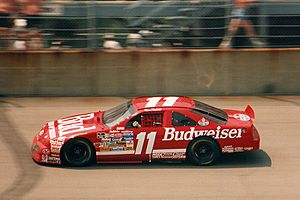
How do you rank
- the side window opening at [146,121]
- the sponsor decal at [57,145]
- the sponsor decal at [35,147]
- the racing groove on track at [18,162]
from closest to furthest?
the racing groove on track at [18,162]
the sponsor decal at [57,145]
the side window opening at [146,121]
the sponsor decal at [35,147]

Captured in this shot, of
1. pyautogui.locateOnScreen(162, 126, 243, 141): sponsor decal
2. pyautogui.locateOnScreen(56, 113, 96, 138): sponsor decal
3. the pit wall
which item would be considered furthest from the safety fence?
pyautogui.locateOnScreen(162, 126, 243, 141): sponsor decal

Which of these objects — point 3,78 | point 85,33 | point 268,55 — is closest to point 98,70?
point 85,33

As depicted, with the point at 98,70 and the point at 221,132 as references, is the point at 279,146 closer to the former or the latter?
the point at 221,132

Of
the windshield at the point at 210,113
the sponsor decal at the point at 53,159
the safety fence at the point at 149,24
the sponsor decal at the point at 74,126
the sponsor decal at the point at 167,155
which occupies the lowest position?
the sponsor decal at the point at 53,159

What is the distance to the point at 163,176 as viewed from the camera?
439 inches

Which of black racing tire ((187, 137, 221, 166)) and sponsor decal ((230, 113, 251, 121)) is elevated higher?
sponsor decal ((230, 113, 251, 121))

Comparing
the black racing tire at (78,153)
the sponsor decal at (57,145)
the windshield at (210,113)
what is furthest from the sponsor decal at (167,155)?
the sponsor decal at (57,145)

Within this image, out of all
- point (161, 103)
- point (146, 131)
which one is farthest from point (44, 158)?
point (161, 103)

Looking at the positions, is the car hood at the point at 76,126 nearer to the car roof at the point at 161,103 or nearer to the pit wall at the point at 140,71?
the car roof at the point at 161,103

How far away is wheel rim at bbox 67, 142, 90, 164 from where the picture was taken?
11.6 meters

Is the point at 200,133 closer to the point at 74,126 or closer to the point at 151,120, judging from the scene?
the point at 151,120

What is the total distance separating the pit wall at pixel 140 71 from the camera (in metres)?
17.6

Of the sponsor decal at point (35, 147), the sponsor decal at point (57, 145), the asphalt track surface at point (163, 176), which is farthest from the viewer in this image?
the sponsor decal at point (35, 147)

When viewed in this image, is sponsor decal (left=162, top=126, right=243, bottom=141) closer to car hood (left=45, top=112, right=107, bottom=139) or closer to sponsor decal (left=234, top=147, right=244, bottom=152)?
sponsor decal (left=234, top=147, right=244, bottom=152)
